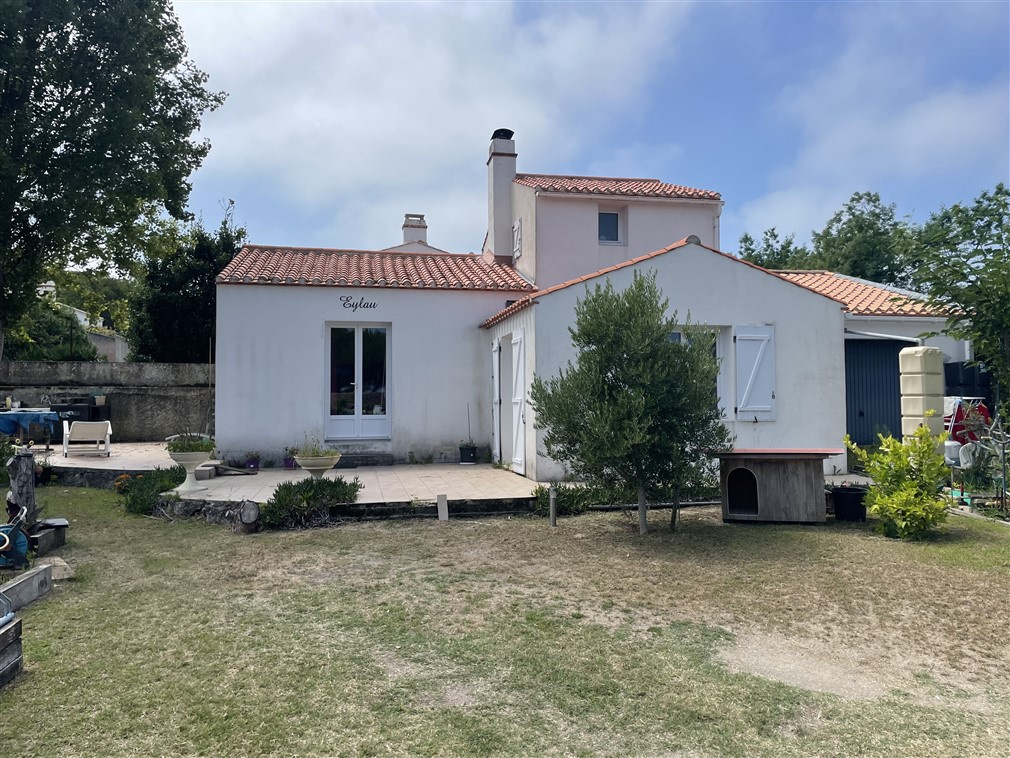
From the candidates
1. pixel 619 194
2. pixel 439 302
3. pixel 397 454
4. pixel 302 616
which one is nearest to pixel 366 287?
pixel 439 302

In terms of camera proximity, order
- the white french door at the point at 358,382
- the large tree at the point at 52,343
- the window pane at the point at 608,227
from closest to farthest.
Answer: the white french door at the point at 358,382
the window pane at the point at 608,227
the large tree at the point at 52,343

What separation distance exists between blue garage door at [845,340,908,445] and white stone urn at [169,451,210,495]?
10879 mm

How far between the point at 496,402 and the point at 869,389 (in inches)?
269

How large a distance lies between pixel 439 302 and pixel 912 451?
849 centimetres

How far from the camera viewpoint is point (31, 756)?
300 centimetres

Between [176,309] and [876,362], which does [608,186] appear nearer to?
[876,362]

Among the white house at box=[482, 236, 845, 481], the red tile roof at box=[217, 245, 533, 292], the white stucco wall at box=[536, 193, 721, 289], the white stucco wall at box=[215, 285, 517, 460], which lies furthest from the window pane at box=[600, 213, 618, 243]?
the white house at box=[482, 236, 845, 481]

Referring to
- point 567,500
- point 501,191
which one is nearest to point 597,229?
point 501,191

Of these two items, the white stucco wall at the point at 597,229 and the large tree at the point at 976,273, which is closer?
the large tree at the point at 976,273

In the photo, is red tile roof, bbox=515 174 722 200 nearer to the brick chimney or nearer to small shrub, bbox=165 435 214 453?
the brick chimney

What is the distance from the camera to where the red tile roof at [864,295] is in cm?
1368

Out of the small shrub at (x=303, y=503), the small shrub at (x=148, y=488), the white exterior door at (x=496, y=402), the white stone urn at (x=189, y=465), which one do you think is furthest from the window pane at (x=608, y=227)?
the small shrub at (x=148, y=488)

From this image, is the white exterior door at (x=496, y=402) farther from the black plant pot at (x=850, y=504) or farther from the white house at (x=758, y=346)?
the black plant pot at (x=850, y=504)

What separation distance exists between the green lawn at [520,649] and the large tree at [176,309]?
1608 centimetres
